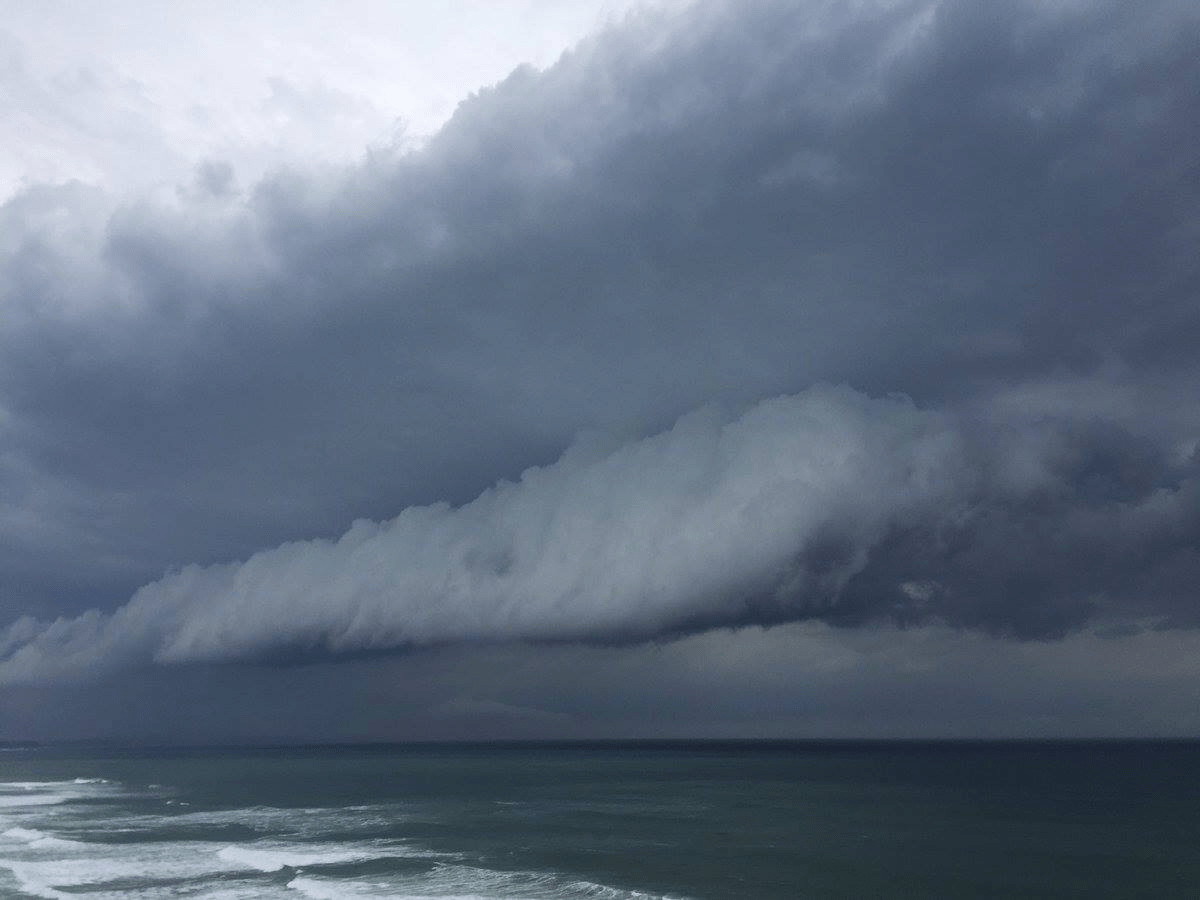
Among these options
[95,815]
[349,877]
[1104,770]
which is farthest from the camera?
[1104,770]

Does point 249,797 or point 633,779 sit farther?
point 633,779

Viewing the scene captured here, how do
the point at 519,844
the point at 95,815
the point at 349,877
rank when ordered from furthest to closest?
1. the point at 95,815
2. the point at 519,844
3. the point at 349,877

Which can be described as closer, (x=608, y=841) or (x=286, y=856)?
(x=286, y=856)

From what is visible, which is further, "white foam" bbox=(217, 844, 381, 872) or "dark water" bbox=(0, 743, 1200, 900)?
"white foam" bbox=(217, 844, 381, 872)

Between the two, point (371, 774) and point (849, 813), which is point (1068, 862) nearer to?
point (849, 813)

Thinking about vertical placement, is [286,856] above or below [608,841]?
above

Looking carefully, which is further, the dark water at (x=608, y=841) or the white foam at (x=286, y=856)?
the white foam at (x=286, y=856)

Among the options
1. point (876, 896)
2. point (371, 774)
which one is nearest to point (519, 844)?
point (876, 896)
